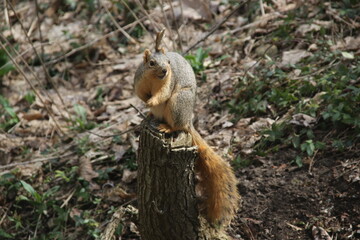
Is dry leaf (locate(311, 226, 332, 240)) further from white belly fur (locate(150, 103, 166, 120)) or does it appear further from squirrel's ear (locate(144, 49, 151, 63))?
squirrel's ear (locate(144, 49, 151, 63))

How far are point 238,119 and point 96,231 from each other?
65.2 inches

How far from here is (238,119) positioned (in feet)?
15.1

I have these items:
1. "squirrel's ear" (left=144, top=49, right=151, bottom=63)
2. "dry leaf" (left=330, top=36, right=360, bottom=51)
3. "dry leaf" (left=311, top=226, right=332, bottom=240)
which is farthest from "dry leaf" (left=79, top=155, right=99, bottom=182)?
"dry leaf" (left=330, top=36, right=360, bottom=51)

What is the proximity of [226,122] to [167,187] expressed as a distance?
1.81m

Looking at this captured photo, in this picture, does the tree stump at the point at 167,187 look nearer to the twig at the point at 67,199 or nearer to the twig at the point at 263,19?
the twig at the point at 67,199

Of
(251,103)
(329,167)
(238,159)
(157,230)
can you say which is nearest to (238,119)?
(251,103)

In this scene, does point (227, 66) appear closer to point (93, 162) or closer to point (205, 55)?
point (205, 55)

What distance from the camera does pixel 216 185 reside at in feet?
10.1

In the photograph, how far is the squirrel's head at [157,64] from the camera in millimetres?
2934

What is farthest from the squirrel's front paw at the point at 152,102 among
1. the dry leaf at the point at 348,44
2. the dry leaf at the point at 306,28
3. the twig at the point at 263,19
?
the twig at the point at 263,19

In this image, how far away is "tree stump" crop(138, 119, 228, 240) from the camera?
2873mm

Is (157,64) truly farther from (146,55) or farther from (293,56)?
(293,56)

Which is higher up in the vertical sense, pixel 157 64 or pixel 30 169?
pixel 157 64

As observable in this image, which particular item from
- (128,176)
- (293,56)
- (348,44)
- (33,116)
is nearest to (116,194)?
(128,176)
